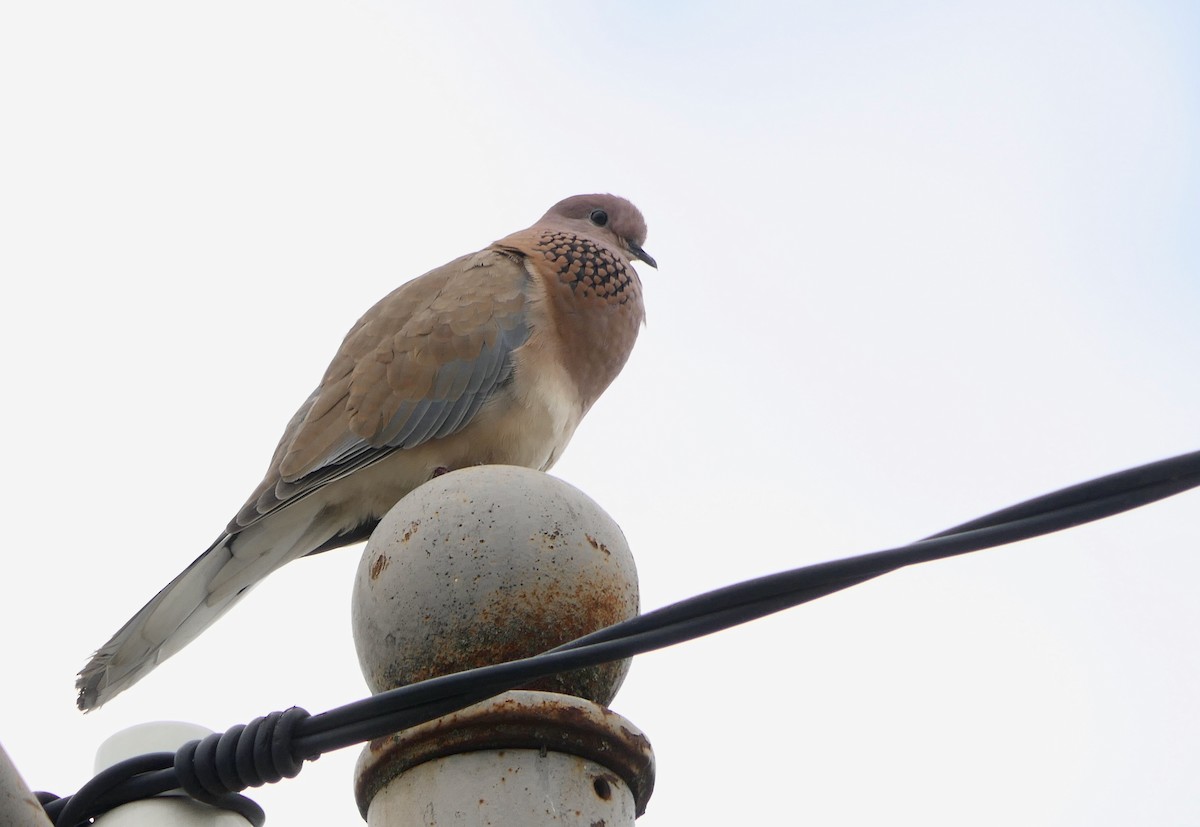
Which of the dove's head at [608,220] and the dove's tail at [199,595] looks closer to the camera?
the dove's tail at [199,595]

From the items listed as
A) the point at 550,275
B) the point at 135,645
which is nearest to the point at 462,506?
the point at 135,645

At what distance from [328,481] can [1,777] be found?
7.95 feet

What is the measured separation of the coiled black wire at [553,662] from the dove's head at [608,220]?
3268 mm

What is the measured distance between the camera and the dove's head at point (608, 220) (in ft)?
16.9

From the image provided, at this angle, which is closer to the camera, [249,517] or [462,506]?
[462,506]

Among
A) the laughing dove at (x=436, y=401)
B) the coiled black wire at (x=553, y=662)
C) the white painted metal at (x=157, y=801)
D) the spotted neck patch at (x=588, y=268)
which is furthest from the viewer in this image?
the spotted neck patch at (x=588, y=268)

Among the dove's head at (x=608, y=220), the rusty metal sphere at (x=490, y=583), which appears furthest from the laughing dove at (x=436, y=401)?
the rusty metal sphere at (x=490, y=583)

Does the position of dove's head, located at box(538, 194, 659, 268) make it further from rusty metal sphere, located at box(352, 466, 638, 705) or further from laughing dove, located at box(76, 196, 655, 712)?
rusty metal sphere, located at box(352, 466, 638, 705)

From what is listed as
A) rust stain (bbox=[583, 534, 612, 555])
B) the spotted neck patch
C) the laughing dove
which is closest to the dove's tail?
the laughing dove

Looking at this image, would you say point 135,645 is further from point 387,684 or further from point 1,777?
point 1,777

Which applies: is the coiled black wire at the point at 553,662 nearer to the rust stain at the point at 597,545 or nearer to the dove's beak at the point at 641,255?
the rust stain at the point at 597,545

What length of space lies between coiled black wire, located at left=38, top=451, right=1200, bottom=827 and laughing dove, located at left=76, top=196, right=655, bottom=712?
76.3 inches

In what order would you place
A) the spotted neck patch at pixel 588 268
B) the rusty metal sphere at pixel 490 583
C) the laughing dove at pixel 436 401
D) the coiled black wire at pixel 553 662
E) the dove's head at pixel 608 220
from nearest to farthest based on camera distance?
the coiled black wire at pixel 553 662
the rusty metal sphere at pixel 490 583
the laughing dove at pixel 436 401
the spotted neck patch at pixel 588 268
the dove's head at pixel 608 220

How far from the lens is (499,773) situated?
2070mm
